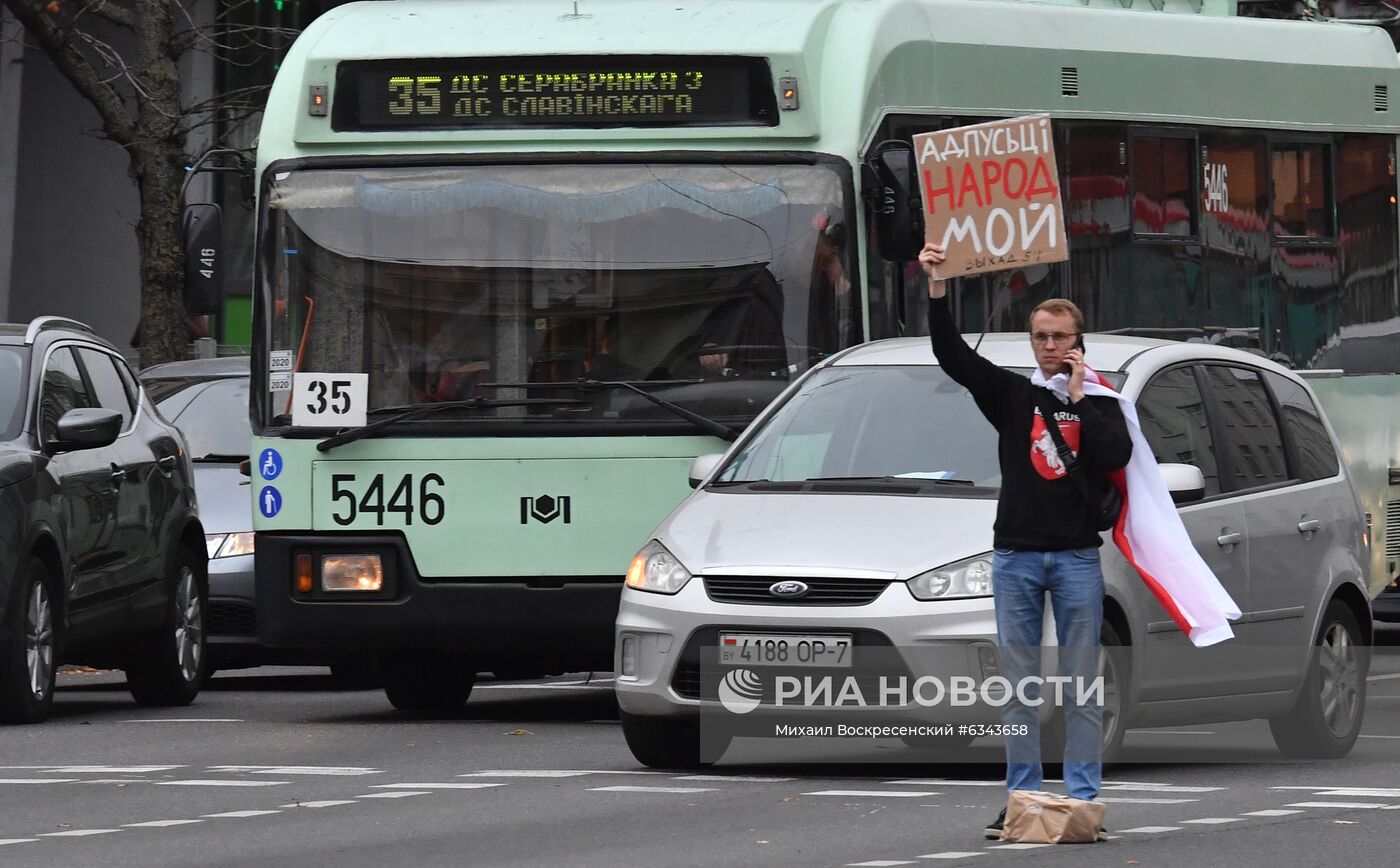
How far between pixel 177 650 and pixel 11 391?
1.86 meters

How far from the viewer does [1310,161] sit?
16.0 metres

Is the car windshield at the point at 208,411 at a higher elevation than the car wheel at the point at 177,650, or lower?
higher

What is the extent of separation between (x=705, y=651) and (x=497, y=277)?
293cm

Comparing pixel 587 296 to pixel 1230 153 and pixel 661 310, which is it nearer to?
pixel 661 310

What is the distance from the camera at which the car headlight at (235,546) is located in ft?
54.6

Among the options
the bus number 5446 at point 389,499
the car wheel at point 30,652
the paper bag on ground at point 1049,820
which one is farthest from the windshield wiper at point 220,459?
the paper bag on ground at point 1049,820

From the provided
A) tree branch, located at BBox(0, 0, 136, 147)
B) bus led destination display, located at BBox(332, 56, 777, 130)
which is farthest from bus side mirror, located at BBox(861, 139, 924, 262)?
tree branch, located at BBox(0, 0, 136, 147)

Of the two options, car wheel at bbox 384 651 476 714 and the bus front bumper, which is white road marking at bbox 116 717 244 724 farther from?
the bus front bumper

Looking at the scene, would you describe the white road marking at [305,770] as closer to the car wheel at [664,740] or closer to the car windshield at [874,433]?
the car wheel at [664,740]

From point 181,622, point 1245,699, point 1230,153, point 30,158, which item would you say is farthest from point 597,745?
point 30,158

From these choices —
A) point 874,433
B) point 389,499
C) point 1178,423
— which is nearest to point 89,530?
point 389,499

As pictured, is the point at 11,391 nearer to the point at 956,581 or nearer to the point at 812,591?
the point at 812,591

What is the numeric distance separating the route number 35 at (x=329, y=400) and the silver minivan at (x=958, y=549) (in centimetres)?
203

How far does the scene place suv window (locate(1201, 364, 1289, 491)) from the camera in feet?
39.0
